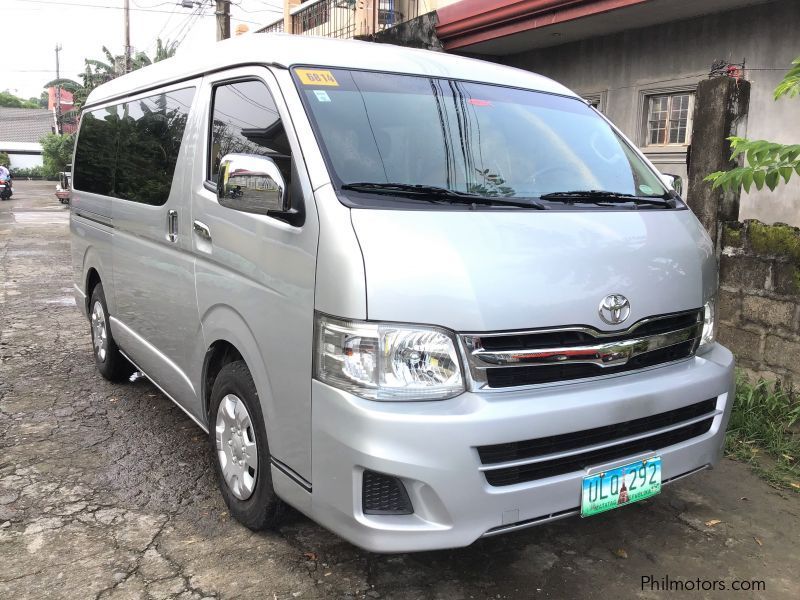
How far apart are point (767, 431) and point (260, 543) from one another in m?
3.06

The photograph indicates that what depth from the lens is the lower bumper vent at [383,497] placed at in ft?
7.52

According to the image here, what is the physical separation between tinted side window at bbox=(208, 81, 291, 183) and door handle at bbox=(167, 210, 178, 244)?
37 cm

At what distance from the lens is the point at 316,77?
2.87 metres

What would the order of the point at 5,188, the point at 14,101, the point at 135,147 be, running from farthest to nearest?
1. the point at 14,101
2. the point at 5,188
3. the point at 135,147

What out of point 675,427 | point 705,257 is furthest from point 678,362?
point 705,257

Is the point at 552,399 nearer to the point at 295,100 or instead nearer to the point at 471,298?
the point at 471,298

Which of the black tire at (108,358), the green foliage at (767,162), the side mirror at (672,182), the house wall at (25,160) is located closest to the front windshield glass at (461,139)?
the side mirror at (672,182)

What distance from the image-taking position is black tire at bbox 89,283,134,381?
5043mm

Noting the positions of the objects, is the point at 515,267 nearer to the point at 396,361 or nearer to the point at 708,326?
the point at 396,361

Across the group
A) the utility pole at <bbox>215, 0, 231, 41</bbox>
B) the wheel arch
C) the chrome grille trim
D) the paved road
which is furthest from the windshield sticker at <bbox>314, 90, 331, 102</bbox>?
the utility pole at <bbox>215, 0, 231, 41</bbox>

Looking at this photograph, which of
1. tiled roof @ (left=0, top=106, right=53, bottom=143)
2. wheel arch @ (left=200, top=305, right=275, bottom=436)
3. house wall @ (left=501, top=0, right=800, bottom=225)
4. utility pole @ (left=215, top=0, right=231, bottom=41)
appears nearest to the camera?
wheel arch @ (left=200, top=305, right=275, bottom=436)

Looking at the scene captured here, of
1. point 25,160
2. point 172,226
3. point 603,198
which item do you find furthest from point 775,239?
point 25,160

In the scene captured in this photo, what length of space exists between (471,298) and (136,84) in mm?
3258

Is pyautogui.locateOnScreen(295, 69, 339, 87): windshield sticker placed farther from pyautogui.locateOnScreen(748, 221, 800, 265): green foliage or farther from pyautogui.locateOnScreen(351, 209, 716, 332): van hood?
pyautogui.locateOnScreen(748, 221, 800, 265): green foliage
